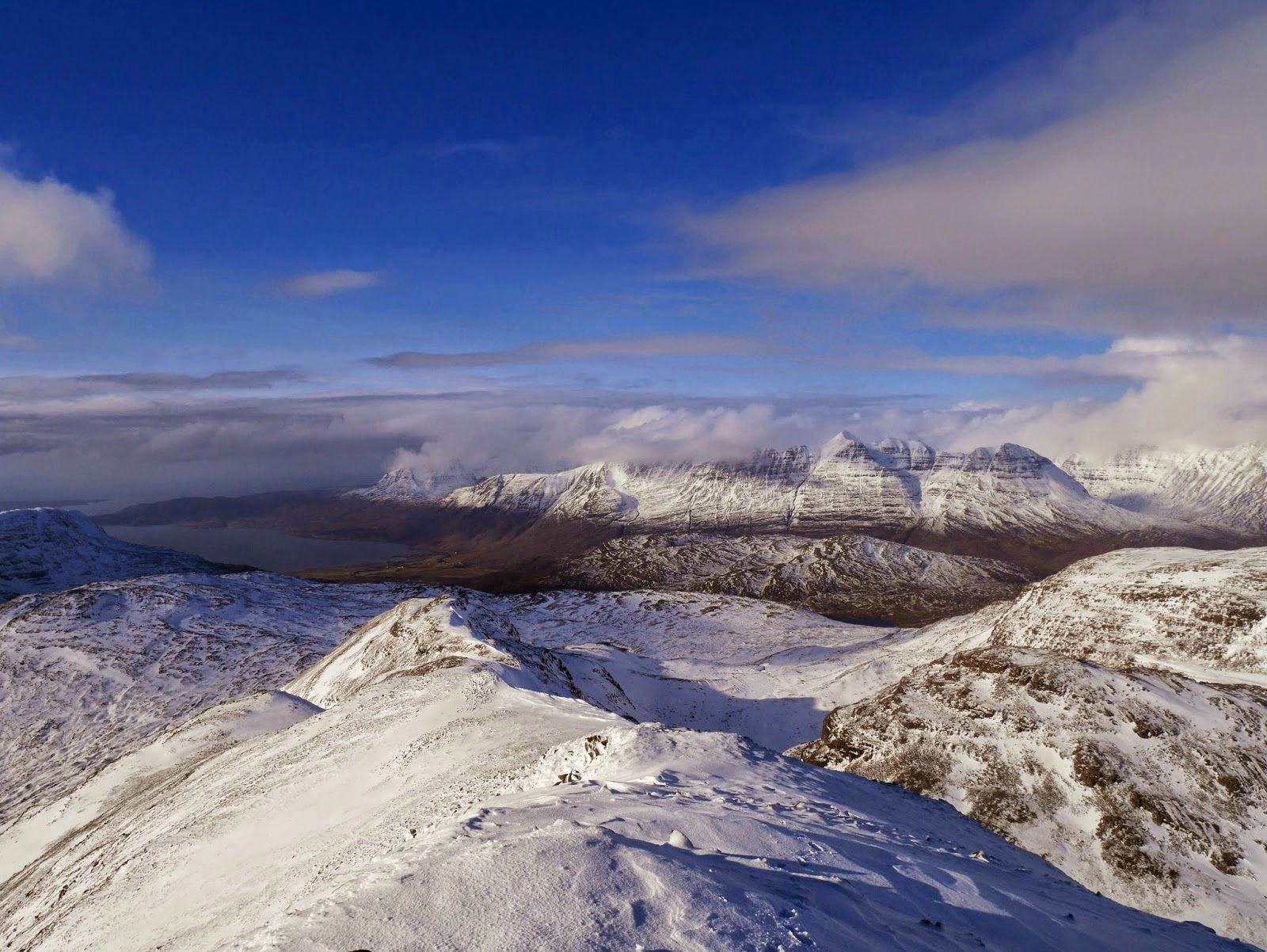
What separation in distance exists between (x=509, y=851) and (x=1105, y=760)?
3972 cm

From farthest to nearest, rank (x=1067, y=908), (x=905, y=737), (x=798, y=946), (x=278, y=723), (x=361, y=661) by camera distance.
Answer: (x=361, y=661) < (x=278, y=723) < (x=905, y=737) < (x=1067, y=908) < (x=798, y=946)

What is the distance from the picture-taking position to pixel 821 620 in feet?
516

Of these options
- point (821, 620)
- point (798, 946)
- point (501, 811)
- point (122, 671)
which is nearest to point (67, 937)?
point (501, 811)

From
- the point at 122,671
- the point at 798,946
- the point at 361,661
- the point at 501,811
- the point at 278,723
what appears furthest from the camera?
the point at 122,671

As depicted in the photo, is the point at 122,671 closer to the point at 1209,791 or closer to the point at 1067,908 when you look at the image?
the point at 1067,908

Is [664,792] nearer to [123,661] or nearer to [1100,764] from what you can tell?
[1100,764]

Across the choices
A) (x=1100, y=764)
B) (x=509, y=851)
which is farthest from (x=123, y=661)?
(x=1100, y=764)

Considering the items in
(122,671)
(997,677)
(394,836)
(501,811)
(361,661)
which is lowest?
(122,671)

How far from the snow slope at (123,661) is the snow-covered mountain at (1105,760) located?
73352 millimetres

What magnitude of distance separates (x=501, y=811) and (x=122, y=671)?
326 feet

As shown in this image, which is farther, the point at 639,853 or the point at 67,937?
the point at 67,937

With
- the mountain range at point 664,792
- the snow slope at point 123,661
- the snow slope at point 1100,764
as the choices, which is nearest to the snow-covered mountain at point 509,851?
the mountain range at point 664,792

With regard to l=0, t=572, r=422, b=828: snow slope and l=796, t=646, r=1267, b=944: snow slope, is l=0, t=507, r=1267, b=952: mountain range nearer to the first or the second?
l=796, t=646, r=1267, b=944: snow slope

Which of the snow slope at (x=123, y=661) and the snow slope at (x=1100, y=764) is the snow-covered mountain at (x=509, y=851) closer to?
the snow slope at (x=1100, y=764)
